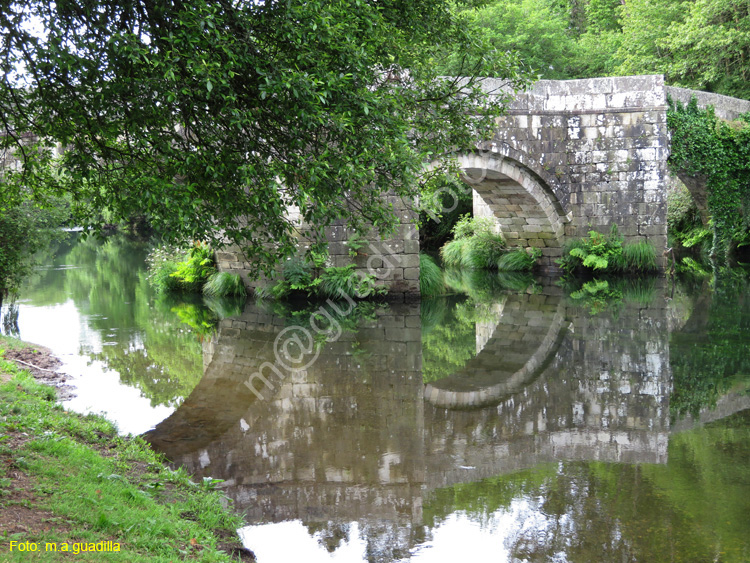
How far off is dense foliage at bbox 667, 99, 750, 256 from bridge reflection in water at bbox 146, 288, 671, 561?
7.08 metres

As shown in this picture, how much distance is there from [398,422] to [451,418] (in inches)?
17.8

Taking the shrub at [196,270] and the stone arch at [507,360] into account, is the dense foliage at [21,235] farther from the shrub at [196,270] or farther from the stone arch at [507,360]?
the stone arch at [507,360]

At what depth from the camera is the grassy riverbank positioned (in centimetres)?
300

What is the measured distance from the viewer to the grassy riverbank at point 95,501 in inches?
118

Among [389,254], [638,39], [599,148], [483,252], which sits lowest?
[389,254]

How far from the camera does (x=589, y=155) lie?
14.0 meters

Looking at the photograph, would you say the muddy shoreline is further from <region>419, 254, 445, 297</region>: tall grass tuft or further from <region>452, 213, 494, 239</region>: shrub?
<region>452, 213, 494, 239</region>: shrub

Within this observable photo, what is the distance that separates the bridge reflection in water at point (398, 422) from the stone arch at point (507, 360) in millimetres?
29

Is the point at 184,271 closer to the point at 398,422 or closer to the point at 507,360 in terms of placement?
the point at 507,360

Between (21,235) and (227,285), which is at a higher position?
(21,235)

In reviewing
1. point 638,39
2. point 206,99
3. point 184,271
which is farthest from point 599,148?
point 206,99

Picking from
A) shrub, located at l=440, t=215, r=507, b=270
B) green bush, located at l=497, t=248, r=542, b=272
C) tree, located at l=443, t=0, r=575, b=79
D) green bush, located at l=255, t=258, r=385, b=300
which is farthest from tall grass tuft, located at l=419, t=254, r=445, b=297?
tree, located at l=443, t=0, r=575, b=79

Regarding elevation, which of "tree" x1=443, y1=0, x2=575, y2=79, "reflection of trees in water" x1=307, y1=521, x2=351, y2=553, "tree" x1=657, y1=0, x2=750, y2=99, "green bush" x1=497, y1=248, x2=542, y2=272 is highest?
"tree" x1=443, y1=0, x2=575, y2=79

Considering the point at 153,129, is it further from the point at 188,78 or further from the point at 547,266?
the point at 547,266
